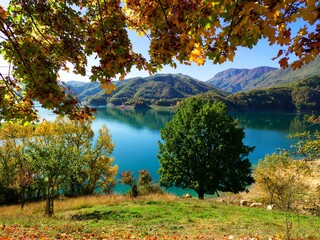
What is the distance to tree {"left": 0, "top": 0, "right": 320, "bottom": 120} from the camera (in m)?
3.02

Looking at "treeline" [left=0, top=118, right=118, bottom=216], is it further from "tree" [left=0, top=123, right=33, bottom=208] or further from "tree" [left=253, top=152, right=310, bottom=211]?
"tree" [left=253, top=152, right=310, bottom=211]

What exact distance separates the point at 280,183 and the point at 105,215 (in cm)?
2308

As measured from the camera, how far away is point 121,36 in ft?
14.7

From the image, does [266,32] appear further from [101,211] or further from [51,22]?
[101,211]

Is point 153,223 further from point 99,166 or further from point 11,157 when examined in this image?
point 11,157

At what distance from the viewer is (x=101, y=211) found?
16391 millimetres

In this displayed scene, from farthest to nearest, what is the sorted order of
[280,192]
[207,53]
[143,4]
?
1. [280,192]
2. [143,4]
3. [207,53]

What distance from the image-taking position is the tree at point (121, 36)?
9.91 ft

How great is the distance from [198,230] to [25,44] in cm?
933

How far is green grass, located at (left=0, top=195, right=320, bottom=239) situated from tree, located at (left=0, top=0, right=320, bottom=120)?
469 cm

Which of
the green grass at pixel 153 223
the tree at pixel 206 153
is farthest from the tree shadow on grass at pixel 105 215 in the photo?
the tree at pixel 206 153

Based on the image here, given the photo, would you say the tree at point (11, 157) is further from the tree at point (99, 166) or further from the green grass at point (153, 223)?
the green grass at point (153, 223)

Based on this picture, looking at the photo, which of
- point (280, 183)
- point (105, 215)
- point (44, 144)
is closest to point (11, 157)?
point (44, 144)

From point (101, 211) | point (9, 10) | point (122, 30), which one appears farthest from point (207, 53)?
point (101, 211)
